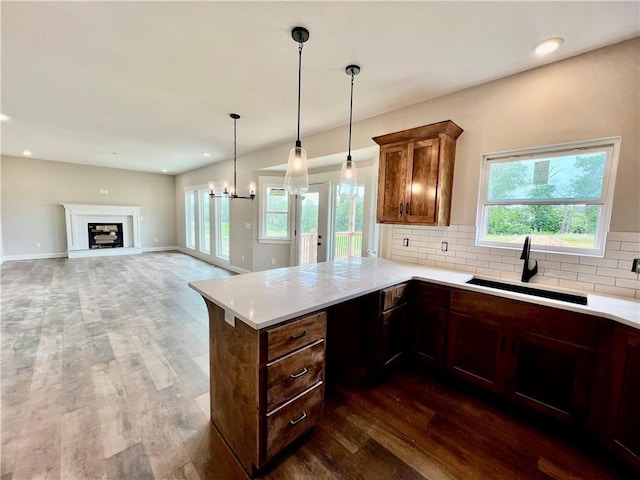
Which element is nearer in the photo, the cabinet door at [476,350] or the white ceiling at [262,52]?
the white ceiling at [262,52]

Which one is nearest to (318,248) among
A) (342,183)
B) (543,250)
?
(342,183)

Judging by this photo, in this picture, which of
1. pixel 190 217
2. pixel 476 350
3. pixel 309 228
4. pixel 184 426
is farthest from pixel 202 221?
pixel 476 350

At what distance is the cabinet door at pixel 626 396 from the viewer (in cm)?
145

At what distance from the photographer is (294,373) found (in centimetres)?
150

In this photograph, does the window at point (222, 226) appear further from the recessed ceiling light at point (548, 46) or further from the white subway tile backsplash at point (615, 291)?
the white subway tile backsplash at point (615, 291)

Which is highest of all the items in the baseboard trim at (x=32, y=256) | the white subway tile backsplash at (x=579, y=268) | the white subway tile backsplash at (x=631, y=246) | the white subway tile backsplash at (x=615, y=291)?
the white subway tile backsplash at (x=631, y=246)

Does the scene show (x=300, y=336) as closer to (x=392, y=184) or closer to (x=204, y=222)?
(x=392, y=184)

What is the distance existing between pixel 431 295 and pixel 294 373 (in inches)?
56.1

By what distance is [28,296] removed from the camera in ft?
13.5

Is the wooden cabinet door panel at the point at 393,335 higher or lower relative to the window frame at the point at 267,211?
lower

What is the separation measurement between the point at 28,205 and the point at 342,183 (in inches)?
356

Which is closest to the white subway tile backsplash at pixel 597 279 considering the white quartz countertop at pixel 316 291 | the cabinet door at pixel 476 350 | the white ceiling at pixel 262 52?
the white quartz countertop at pixel 316 291

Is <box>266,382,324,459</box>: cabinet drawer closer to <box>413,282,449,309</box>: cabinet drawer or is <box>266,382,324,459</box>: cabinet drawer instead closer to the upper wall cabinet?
<box>413,282,449,309</box>: cabinet drawer

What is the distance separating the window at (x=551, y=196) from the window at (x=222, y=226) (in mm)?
5811
